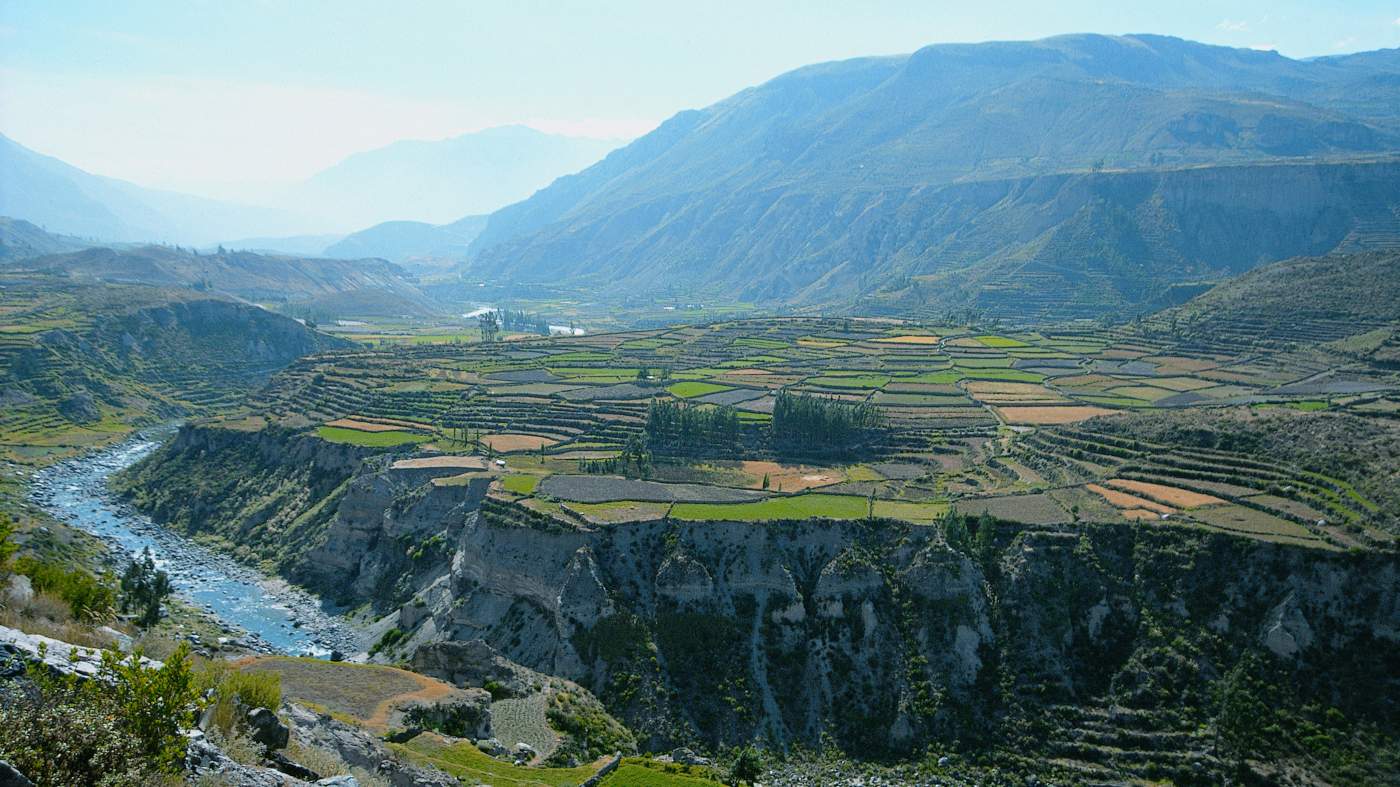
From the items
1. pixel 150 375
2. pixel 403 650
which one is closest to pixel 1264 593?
pixel 403 650

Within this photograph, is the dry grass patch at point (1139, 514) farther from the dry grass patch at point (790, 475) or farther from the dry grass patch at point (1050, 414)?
A: the dry grass patch at point (1050, 414)

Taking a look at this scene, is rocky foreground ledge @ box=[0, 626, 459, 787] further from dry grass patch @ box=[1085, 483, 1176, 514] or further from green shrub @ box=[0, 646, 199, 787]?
dry grass patch @ box=[1085, 483, 1176, 514]

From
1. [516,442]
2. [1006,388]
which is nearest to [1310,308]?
[1006,388]

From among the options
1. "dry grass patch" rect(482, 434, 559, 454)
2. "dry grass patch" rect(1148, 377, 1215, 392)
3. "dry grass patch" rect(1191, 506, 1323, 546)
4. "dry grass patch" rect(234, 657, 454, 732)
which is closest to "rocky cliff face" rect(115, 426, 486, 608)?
"dry grass patch" rect(482, 434, 559, 454)

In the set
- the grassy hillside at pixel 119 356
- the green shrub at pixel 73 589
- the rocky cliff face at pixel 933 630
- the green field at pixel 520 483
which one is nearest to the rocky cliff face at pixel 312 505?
the green field at pixel 520 483

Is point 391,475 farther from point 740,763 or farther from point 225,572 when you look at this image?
point 740,763
